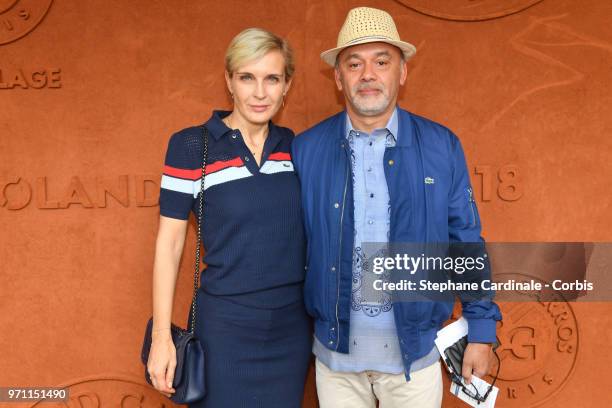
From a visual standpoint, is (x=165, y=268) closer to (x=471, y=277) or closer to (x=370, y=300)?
(x=370, y=300)

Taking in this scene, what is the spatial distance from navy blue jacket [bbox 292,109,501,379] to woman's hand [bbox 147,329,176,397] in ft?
1.90

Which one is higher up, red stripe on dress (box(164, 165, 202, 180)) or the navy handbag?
red stripe on dress (box(164, 165, 202, 180))

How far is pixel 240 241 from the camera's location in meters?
2.07

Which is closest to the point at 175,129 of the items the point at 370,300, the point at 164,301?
the point at 164,301

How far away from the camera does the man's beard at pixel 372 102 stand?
2086 mm

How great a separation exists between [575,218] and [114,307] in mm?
2430

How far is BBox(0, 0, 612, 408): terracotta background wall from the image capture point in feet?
8.59

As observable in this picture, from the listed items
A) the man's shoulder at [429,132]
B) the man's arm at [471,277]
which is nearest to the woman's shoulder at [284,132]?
the man's shoulder at [429,132]

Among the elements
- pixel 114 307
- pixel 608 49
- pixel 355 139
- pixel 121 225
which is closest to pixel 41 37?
pixel 121 225

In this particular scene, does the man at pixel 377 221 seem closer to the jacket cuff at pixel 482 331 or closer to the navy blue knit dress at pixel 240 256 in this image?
the jacket cuff at pixel 482 331

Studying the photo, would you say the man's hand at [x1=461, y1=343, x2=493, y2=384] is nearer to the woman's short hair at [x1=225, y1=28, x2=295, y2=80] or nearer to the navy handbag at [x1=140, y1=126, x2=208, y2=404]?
the navy handbag at [x1=140, y1=126, x2=208, y2=404]

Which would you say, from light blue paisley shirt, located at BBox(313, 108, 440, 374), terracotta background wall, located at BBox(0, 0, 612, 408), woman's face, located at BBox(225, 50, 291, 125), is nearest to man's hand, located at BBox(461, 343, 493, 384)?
light blue paisley shirt, located at BBox(313, 108, 440, 374)

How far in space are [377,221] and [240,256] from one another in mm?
554

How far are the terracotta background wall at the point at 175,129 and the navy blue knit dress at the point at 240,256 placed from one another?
2.11 feet
